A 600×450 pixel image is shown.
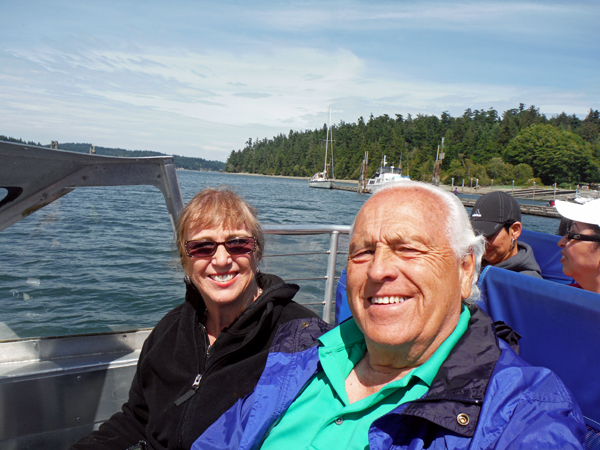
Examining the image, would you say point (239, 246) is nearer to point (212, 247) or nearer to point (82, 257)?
point (212, 247)

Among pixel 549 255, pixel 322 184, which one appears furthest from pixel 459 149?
pixel 549 255

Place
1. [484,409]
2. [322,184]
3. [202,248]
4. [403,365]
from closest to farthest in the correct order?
1. [484,409]
2. [403,365]
3. [202,248]
4. [322,184]

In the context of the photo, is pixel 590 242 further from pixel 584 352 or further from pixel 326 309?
pixel 326 309

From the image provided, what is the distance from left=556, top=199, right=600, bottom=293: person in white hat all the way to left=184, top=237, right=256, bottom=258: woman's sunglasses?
66.2 inches

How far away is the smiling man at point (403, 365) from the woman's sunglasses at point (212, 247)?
0.49 meters

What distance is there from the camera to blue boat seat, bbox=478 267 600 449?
1.53 meters

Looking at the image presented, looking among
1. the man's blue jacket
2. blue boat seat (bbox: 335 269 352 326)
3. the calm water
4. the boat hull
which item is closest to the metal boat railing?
blue boat seat (bbox: 335 269 352 326)

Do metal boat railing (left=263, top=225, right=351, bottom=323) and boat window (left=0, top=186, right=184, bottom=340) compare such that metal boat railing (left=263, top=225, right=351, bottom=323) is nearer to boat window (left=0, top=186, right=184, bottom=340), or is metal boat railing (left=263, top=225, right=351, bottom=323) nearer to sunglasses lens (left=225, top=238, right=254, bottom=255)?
boat window (left=0, top=186, right=184, bottom=340)

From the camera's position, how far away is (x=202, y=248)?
2111 mm

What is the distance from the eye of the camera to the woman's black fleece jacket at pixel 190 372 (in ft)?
6.15

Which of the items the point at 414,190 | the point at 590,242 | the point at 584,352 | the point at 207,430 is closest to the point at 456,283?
the point at 414,190

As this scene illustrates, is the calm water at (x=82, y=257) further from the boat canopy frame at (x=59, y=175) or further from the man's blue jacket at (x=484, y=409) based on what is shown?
the man's blue jacket at (x=484, y=409)

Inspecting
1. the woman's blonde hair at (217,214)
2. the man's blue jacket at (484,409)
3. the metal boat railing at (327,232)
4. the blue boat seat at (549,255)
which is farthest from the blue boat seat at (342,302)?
the blue boat seat at (549,255)

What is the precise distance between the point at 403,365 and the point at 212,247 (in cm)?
100
